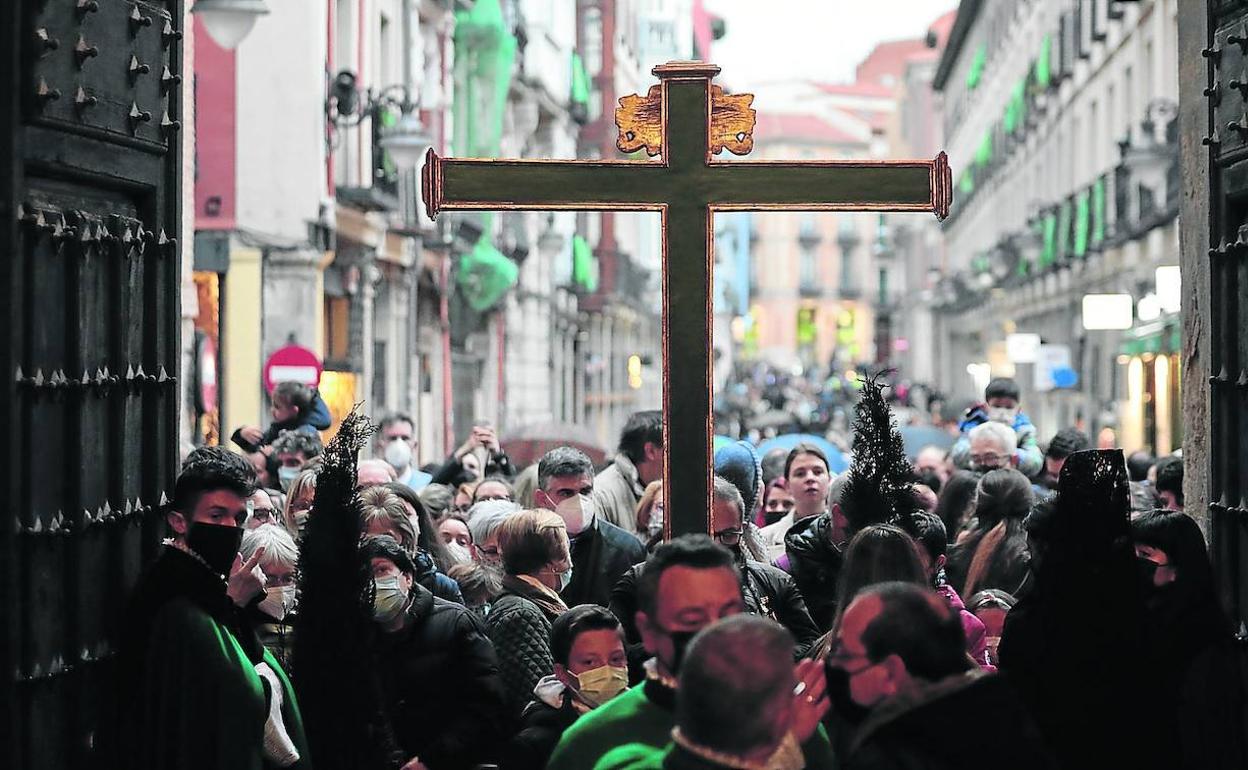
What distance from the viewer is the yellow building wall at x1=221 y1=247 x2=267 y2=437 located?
22109 mm

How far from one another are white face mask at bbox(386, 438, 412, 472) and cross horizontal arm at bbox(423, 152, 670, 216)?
7047 mm

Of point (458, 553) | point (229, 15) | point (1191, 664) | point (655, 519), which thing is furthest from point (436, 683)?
point (229, 15)

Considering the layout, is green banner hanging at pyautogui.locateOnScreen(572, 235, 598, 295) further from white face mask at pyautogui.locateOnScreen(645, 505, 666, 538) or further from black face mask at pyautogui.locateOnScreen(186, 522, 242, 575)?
black face mask at pyautogui.locateOnScreen(186, 522, 242, 575)

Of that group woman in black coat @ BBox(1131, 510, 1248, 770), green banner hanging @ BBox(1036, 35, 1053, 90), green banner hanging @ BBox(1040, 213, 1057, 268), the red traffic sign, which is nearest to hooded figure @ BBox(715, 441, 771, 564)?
woman in black coat @ BBox(1131, 510, 1248, 770)

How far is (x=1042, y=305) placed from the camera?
151ft

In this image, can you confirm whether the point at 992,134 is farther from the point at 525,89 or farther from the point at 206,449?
the point at 206,449

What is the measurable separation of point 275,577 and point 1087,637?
257cm

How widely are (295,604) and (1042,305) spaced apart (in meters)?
39.9

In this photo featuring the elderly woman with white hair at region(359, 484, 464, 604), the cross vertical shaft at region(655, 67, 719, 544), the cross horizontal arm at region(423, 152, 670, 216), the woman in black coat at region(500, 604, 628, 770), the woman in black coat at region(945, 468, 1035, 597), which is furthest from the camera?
the woman in black coat at region(945, 468, 1035, 597)

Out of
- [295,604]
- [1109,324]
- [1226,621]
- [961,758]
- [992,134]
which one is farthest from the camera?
[992,134]

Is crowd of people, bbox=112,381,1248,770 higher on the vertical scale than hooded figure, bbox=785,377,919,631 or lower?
lower

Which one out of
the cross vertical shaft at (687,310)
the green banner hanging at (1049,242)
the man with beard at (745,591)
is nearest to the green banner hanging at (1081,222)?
the green banner hanging at (1049,242)

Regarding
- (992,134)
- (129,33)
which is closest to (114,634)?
(129,33)

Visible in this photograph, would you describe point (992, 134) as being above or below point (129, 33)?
above
